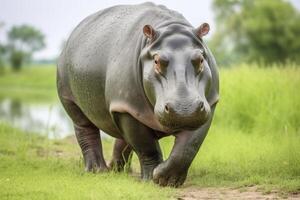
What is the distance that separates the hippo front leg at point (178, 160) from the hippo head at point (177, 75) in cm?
12

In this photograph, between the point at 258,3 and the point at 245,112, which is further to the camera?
the point at 258,3

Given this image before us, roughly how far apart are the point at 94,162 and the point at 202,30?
2048 millimetres

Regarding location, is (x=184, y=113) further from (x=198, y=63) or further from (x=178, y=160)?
(x=178, y=160)

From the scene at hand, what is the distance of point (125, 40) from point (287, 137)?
2606 millimetres

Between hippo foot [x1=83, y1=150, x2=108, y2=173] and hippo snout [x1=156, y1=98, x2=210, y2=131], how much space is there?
6.14 feet

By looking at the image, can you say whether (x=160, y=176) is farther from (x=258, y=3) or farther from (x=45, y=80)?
(x=45, y=80)

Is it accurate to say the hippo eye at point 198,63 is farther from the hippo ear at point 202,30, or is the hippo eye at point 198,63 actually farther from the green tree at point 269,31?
the green tree at point 269,31

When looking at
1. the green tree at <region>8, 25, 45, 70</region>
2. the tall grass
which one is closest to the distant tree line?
the green tree at <region>8, 25, 45, 70</region>

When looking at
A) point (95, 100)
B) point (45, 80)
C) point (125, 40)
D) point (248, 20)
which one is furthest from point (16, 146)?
point (45, 80)

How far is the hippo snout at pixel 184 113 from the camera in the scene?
188 inches

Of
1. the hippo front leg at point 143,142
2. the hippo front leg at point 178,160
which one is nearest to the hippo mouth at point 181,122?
the hippo front leg at point 178,160

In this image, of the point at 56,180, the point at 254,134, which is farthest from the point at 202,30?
the point at 254,134

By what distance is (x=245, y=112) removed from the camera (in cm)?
969

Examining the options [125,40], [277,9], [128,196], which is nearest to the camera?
[128,196]
